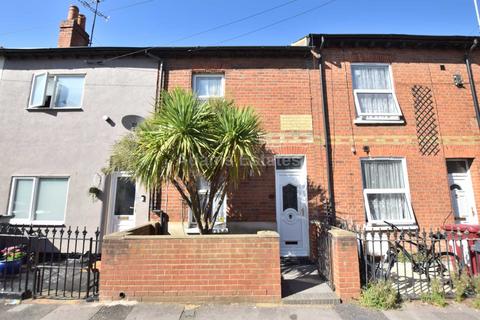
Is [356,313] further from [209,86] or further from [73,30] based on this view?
[73,30]

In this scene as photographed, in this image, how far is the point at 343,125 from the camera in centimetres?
767

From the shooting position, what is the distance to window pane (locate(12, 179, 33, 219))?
765 cm

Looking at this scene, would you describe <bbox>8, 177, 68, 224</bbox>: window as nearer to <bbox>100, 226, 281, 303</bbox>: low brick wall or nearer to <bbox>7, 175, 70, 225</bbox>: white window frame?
<bbox>7, 175, 70, 225</bbox>: white window frame

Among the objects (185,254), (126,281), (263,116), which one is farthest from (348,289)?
(263,116)

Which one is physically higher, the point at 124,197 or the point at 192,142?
the point at 192,142

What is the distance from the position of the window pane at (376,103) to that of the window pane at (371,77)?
0.28m

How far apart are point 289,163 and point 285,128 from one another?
0.99m

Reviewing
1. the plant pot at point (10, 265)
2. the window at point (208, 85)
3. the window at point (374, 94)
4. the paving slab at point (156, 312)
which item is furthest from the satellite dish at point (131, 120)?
the window at point (374, 94)

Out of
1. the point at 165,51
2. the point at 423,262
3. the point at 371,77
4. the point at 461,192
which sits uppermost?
the point at 165,51

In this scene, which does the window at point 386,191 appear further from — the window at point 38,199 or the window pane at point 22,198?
the window pane at point 22,198

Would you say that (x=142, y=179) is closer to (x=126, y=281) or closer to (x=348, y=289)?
(x=126, y=281)

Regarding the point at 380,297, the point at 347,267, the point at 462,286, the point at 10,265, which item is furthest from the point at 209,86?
the point at 462,286

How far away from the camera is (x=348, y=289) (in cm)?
450

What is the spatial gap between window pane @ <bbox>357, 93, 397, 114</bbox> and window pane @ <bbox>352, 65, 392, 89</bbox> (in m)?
0.28
